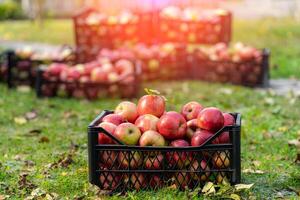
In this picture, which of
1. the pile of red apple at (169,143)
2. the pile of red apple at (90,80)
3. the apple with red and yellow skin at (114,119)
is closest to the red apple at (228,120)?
the pile of red apple at (169,143)

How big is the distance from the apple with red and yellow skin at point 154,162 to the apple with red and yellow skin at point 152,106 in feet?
1.28

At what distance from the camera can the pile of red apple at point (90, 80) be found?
28.4ft

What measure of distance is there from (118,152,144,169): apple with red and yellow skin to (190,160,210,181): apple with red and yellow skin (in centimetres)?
34

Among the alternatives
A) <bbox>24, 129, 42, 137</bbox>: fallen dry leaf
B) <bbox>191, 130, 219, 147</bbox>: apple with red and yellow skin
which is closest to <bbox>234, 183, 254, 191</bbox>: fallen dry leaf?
<bbox>191, 130, 219, 147</bbox>: apple with red and yellow skin

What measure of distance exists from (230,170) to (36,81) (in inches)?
194

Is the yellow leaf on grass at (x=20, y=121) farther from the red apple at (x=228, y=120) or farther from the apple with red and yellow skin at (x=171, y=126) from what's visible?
the red apple at (x=228, y=120)

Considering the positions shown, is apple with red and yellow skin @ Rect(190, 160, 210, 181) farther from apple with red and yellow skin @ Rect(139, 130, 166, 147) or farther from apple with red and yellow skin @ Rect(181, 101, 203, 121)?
apple with red and yellow skin @ Rect(181, 101, 203, 121)

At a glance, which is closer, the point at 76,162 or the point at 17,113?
the point at 76,162

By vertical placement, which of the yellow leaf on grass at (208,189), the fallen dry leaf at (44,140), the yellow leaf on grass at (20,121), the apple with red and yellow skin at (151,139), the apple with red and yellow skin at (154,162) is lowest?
the yellow leaf on grass at (20,121)

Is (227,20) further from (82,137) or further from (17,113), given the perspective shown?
(82,137)

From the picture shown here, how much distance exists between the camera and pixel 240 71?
9914mm

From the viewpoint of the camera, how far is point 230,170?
4.44 metres

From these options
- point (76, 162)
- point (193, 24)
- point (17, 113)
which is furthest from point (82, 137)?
point (193, 24)

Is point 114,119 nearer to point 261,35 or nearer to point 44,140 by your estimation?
point 44,140
